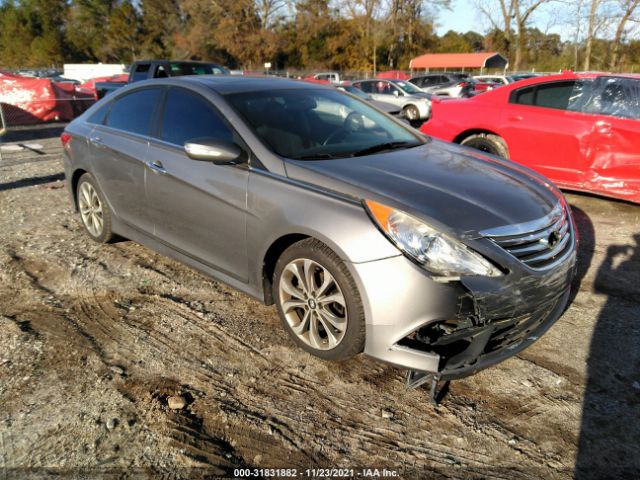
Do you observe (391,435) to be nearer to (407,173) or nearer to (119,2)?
(407,173)

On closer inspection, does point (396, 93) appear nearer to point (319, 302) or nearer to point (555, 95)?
point (555, 95)

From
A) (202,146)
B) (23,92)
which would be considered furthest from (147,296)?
(23,92)

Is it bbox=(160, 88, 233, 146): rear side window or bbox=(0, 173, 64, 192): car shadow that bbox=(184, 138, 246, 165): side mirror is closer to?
bbox=(160, 88, 233, 146): rear side window

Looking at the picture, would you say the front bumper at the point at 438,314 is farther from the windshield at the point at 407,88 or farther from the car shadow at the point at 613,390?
the windshield at the point at 407,88

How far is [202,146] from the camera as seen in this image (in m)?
3.03

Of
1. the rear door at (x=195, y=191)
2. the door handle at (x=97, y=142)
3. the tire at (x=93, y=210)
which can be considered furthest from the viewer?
the tire at (x=93, y=210)

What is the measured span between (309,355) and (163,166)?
1.74m

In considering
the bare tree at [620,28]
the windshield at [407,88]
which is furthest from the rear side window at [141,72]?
the bare tree at [620,28]

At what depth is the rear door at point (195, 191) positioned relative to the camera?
3.17m

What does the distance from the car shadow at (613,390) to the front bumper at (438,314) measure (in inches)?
20.9

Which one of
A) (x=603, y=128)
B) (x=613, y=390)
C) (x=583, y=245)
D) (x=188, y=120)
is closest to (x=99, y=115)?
(x=188, y=120)

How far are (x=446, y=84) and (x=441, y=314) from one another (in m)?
21.6

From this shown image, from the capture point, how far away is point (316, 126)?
11.5 ft

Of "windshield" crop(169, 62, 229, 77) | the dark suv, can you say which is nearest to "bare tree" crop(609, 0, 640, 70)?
the dark suv
